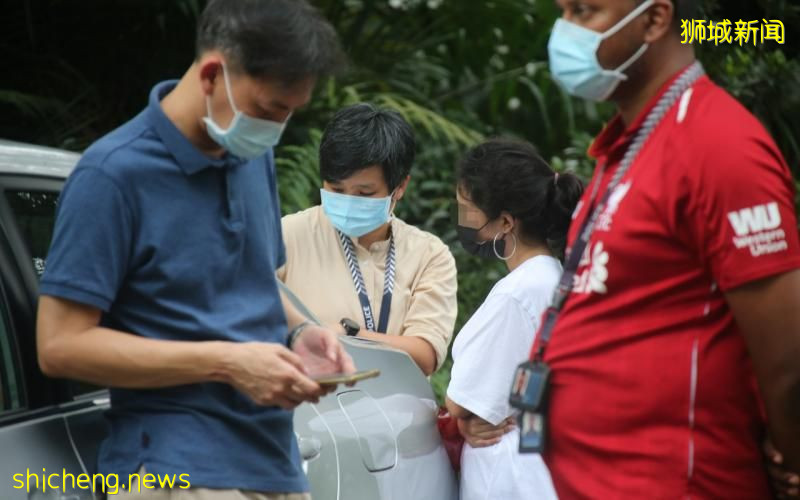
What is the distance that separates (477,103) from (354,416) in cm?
514

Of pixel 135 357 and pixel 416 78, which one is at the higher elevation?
pixel 135 357

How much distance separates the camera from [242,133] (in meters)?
2.54

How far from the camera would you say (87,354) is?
2.41m

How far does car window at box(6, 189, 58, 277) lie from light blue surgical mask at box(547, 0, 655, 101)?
4.26 ft

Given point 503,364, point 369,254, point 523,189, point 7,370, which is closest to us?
point 7,370

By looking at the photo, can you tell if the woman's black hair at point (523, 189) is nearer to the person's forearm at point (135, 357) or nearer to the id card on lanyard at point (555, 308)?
the id card on lanyard at point (555, 308)


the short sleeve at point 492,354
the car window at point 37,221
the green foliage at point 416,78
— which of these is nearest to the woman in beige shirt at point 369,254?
the short sleeve at point 492,354

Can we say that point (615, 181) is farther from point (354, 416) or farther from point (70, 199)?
point (354, 416)

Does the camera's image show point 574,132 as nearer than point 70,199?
No

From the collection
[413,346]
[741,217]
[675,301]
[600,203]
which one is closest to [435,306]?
[413,346]

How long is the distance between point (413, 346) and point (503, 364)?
0.53 metres

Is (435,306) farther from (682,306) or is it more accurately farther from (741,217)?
(741,217)

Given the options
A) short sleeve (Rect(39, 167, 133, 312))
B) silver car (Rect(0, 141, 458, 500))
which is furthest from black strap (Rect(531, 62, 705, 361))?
silver car (Rect(0, 141, 458, 500))

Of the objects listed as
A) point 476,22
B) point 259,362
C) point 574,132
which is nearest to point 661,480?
point 259,362
